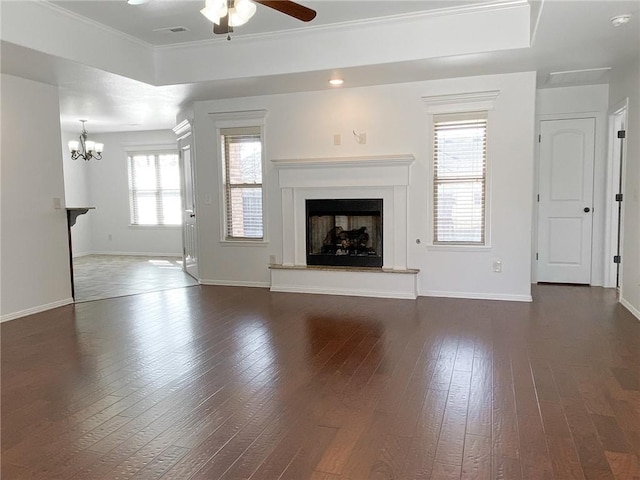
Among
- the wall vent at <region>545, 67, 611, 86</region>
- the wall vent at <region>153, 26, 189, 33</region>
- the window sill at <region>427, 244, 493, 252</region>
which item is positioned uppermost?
the wall vent at <region>153, 26, 189, 33</region>

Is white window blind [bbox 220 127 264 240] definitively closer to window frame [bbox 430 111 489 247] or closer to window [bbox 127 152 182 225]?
window frame [bbox 430 111 489 247]

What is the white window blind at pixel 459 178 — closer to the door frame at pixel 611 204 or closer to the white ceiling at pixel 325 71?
the white ceiling at pixel 325 71

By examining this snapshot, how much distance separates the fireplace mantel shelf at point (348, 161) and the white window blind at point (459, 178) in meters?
0.42

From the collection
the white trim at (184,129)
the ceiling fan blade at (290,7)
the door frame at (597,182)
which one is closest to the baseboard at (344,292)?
the door frame at (597,182)

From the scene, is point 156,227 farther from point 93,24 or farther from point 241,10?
point 241,10

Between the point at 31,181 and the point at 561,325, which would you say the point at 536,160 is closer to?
the point at 561,325

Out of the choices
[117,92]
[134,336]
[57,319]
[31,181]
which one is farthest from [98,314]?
[117,92]

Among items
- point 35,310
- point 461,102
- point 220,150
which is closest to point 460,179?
point 461,102

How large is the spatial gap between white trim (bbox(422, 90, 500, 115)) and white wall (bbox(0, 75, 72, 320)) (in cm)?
414

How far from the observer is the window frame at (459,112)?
16.9ft

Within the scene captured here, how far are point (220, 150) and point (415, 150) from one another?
2537 millimetres

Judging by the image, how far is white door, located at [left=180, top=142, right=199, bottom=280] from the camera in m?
6.81

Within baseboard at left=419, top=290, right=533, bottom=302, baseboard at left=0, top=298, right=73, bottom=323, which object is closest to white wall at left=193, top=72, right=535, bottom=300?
baseboard at left=419, top=290, right=533, bottom=302

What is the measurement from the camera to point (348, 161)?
5523 mm
